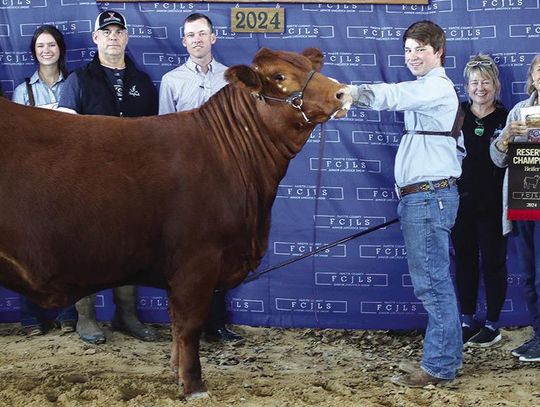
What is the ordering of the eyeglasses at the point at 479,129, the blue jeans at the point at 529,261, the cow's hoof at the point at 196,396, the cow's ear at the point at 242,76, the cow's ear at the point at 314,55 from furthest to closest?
the eyeglasses at the point at 479,129, the blue jeans at the point at 529,261, the cow's ear at the point at 314,55, the cow's hoof at the point at 196,396, the cow's ear at the point at 242,76

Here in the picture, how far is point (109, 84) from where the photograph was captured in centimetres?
581

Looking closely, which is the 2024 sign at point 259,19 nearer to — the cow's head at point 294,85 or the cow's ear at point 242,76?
the cow's head at point 294,85

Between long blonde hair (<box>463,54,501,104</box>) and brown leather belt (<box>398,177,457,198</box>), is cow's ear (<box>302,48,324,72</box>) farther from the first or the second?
long blonde hair (<box>463,54,501,104</box>)

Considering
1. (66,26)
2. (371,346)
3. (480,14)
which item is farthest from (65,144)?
(480,14)

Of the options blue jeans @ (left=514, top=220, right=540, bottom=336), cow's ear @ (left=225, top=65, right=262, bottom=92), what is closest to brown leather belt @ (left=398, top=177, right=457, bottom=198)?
blue jeans @ (left=514, top=220, right=540, bottom=336)

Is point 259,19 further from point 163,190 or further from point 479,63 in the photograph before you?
point 163,190

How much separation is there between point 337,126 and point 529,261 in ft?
5.54

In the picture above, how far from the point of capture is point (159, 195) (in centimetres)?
449

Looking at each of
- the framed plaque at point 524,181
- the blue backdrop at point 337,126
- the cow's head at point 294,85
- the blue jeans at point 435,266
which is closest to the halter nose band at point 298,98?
the cow's head at point 294,85

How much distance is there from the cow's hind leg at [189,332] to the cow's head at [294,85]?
1133 millimetres

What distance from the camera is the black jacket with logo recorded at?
18.9ft

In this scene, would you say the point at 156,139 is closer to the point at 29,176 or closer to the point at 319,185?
the point at 29,176

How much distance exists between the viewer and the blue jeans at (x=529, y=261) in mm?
5633

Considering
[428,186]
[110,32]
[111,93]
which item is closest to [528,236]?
[428,186]
